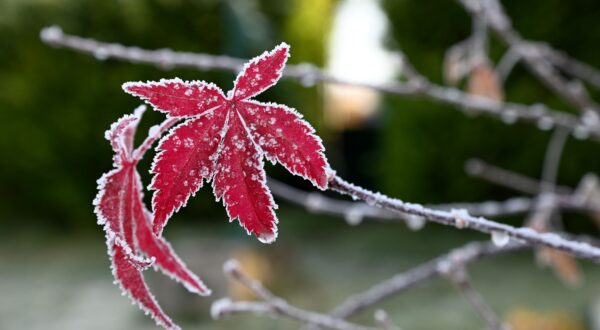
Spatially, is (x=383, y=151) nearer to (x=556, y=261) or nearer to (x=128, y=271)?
(x=556, y=261)

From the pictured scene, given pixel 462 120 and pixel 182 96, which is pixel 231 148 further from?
pixel 462 120

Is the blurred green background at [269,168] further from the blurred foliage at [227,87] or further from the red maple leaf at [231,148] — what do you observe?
the red maple leaf at [231,148]

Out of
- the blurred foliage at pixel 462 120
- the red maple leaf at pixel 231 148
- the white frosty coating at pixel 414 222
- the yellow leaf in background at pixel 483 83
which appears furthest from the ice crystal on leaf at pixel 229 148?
the blurred foliage at pixel 462 120

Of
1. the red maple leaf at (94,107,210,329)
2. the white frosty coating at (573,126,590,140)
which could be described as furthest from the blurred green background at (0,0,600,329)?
the red maple leaf at (94,107,210,329)

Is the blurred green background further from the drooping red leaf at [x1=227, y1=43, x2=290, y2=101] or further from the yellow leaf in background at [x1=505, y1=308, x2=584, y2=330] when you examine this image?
the drooping red leaf at [x1=227, y1=43, x2=290, y2=101]

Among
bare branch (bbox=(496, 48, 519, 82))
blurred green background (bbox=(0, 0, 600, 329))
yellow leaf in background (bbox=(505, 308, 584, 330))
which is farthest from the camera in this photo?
blurred green background (bbox=(0, 0, 600, 329))

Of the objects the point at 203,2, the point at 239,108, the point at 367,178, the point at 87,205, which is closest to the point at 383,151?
the point at 367,178

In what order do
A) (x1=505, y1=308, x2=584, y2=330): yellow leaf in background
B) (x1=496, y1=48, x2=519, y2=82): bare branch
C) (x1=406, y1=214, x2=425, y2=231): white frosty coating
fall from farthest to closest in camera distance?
1. (x1=505, y1=308, x2=584, y2=330): yellow leaf in background
2. (x1=496, y1=48, x2=519, y2=82): bare branch
3. (x1=406, y1=214, x2=425, y2=231): white frosty coating
